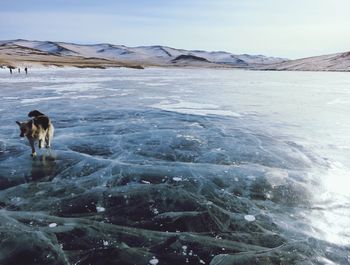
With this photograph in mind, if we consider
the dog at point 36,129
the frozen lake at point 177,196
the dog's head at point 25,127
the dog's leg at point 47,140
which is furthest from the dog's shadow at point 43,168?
the dog's head at point 25,127

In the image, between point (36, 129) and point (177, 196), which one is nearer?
point (177, 196)

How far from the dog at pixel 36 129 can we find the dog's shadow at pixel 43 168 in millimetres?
300

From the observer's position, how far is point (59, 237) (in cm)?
495

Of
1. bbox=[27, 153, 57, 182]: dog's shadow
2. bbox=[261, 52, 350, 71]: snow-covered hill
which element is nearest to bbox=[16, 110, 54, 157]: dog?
bbox=[27, 153, 57, 182]: dog's shadow

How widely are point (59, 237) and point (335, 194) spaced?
4.80 m

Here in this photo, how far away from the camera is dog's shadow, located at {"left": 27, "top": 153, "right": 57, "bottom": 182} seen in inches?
287

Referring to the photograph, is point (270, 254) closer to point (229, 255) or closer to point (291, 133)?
point (229, 255)

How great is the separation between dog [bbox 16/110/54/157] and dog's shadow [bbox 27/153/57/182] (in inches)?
11.8

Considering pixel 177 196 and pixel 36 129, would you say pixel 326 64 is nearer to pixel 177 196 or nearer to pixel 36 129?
pixel 36 129

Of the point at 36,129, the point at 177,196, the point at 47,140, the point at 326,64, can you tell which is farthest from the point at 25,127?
the point at 326,64

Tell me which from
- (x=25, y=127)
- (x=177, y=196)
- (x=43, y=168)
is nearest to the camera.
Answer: (x=177, y=196)

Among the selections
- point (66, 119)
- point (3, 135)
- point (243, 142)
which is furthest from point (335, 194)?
point (66, 119)

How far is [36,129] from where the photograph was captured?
862 cm

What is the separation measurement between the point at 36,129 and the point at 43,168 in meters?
1.20
